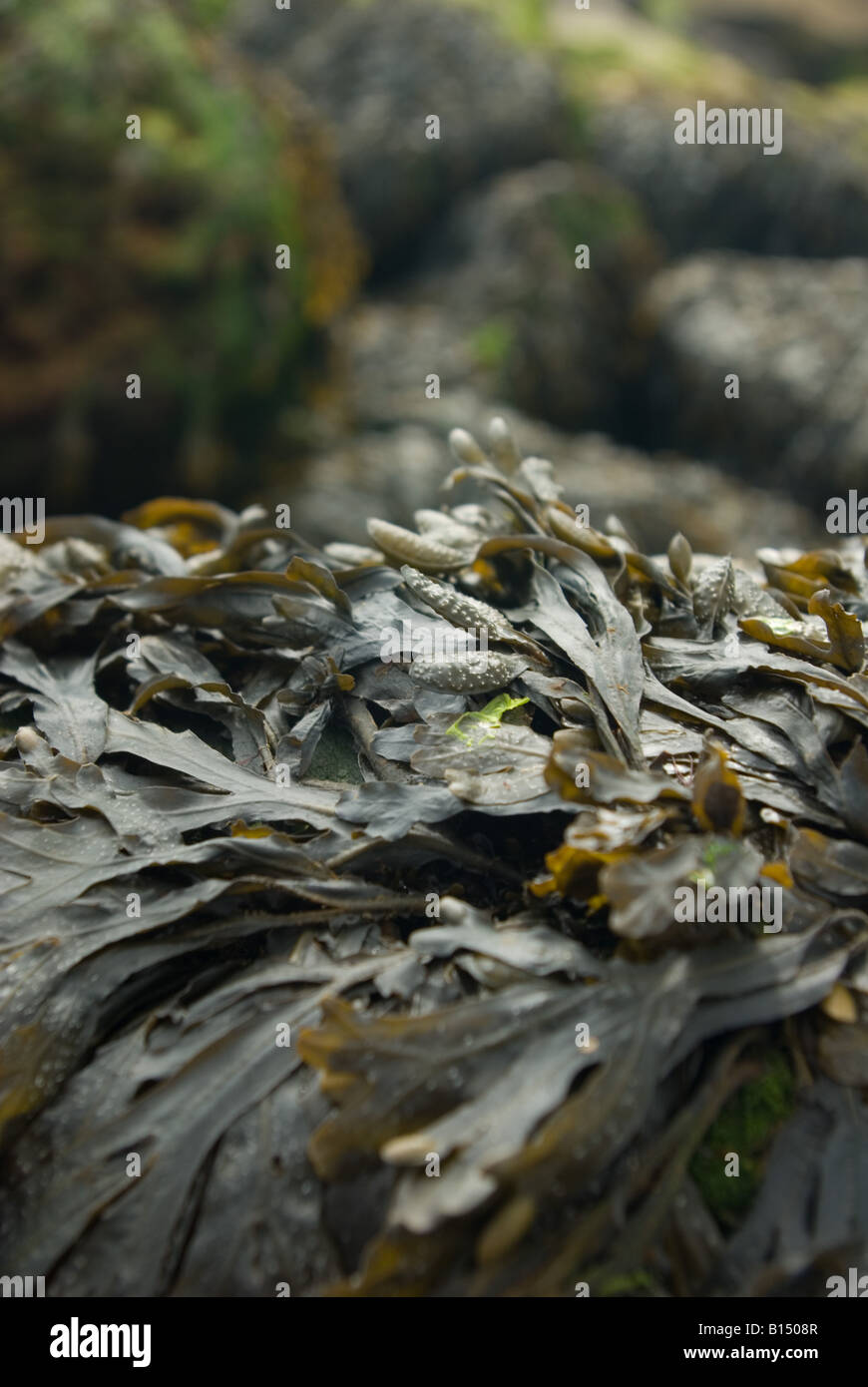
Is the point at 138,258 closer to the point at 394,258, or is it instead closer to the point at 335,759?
the point at 394,258

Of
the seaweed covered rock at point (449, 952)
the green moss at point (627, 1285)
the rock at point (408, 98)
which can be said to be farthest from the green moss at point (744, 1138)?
the rock at point (408, 98)

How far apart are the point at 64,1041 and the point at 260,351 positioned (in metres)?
4.18

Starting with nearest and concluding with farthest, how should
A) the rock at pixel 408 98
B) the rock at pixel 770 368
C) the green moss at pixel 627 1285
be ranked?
the green moss at pixel 627 1285, the rock at pixel 770 368, the rock at pixel 408 98

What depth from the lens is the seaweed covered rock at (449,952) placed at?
2.91 feet

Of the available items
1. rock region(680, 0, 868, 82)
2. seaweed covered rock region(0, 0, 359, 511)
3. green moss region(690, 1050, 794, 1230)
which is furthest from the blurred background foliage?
green moss region(690, 1050, 794, 1230)

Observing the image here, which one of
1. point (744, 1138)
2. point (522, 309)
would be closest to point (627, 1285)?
point (744, 1138)

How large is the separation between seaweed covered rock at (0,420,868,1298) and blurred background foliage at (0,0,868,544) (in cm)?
293

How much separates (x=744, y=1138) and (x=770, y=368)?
16.9 ft

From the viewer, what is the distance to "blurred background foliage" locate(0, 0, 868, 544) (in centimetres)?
424

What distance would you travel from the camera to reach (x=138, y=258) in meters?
4.29

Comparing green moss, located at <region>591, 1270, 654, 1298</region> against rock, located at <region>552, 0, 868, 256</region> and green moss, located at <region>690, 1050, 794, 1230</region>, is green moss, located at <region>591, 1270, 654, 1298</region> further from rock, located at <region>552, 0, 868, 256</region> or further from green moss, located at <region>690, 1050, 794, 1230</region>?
rock, located at <region>552, 0, 868, 256</region>

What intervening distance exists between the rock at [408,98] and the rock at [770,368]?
5.11 ft

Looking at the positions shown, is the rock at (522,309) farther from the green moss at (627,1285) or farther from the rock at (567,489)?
the green moss at (627,1285)
